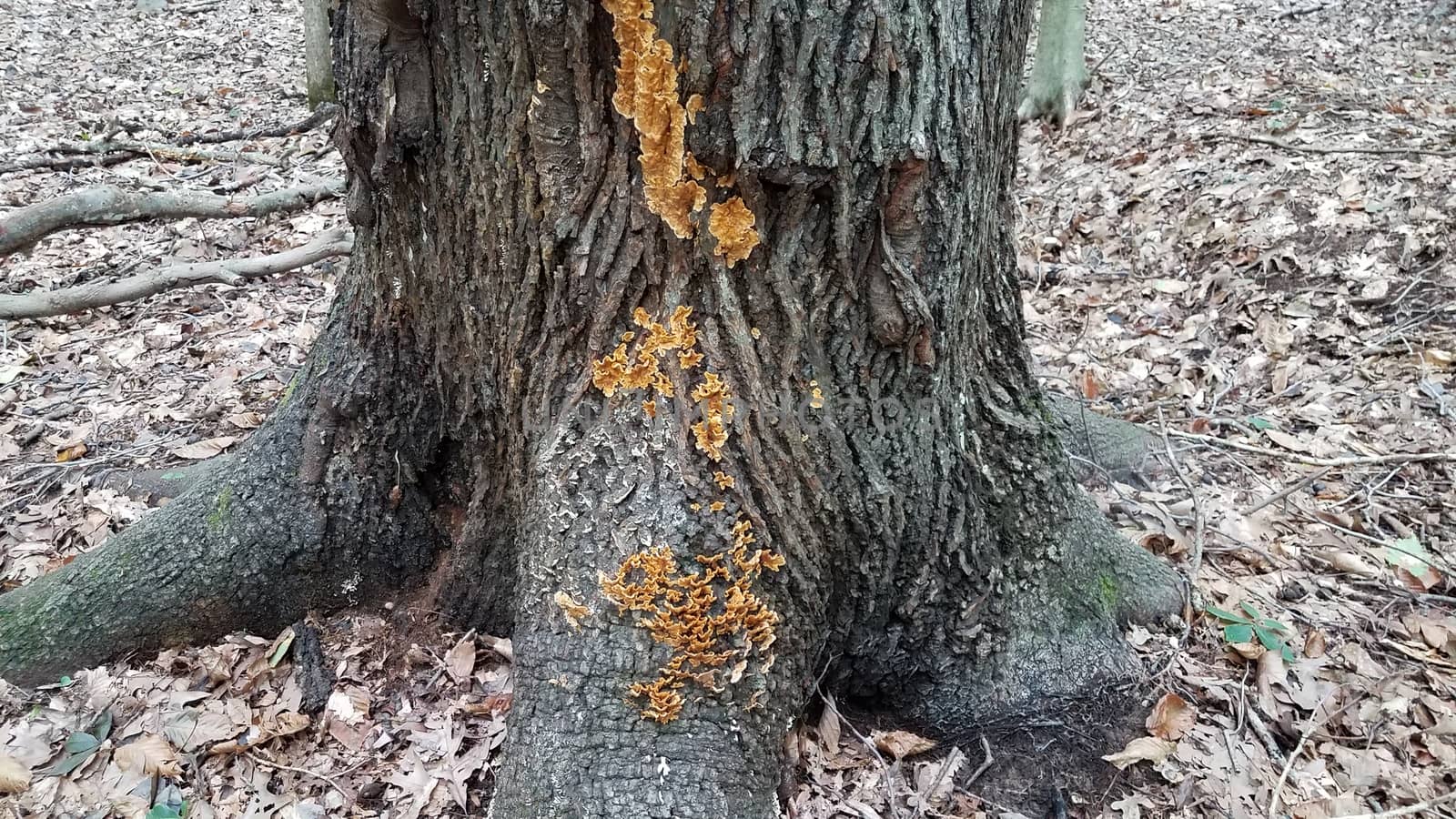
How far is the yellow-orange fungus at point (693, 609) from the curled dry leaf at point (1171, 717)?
113cm

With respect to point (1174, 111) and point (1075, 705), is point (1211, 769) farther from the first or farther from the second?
point (1174, 111)

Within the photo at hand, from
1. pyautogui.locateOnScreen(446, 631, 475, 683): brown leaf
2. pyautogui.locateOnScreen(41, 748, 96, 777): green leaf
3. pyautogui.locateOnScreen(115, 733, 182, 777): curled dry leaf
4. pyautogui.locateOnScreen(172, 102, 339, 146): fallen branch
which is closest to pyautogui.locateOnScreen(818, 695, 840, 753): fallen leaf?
pyautogui.locateOnScreen(446, 631, 475, 683): brown leaf

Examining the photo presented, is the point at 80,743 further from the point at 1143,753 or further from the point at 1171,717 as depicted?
the point at 1171,717

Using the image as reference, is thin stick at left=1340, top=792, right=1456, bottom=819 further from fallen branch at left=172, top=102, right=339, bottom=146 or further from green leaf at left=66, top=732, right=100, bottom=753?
fallen branch at left=172, top=102, right=339, bottom=146

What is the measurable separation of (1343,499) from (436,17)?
3.40 metres

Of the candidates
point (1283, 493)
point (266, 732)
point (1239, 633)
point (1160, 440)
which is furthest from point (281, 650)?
point (1283, 493)

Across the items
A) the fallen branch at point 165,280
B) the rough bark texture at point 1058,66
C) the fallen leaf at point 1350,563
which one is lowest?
the fallen leaf at point 1350,563

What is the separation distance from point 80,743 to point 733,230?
223 cm

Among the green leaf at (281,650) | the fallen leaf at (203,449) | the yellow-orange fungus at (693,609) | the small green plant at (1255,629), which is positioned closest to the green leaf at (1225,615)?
the small green plant at (1255,629)

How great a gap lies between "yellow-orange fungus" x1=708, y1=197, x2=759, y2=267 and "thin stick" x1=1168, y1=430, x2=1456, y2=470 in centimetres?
268

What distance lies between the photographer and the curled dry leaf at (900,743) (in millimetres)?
2285

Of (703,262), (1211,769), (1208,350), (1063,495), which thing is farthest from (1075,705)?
(1208,350)

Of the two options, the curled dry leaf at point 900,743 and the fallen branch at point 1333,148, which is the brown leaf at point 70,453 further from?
the fallen branch at point 1333,148

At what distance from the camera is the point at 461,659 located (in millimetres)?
2559
